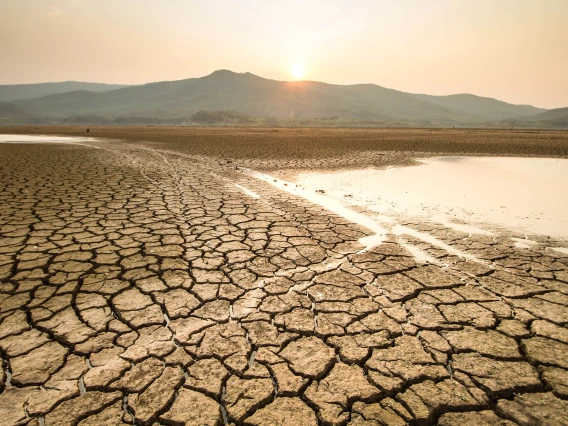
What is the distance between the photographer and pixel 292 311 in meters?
2.30

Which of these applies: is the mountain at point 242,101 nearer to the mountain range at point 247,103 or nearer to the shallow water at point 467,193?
the mountain range at point 247,103

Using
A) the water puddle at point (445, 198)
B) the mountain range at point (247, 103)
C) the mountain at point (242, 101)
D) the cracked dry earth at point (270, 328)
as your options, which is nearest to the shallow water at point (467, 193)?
the water puddle at point (445, 198)

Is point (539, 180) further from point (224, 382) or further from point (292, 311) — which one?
point (224, 382)

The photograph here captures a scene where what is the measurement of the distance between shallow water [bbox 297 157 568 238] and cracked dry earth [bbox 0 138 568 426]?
90cm

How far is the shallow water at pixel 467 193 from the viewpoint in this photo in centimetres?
452

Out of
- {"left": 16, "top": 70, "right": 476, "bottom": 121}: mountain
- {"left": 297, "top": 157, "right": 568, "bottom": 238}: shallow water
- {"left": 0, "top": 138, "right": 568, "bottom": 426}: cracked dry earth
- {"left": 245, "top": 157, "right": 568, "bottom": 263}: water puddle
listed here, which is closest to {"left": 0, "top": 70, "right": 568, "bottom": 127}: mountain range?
{"left": 16, "top": 70, "right": 476, "bottom": 121}: mountain

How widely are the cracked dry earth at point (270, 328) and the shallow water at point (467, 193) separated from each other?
0.90 m

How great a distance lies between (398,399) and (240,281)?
1.58 m

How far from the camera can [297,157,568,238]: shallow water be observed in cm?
452

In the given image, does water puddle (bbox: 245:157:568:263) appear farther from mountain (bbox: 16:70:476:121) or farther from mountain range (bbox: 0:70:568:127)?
mountain (bbox: 16:70:476:121)

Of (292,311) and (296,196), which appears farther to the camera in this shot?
(296,196)

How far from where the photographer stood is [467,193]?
609cm

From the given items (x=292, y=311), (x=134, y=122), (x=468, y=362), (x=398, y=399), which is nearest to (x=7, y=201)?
(x=292, y=311)

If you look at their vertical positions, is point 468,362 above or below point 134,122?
below
